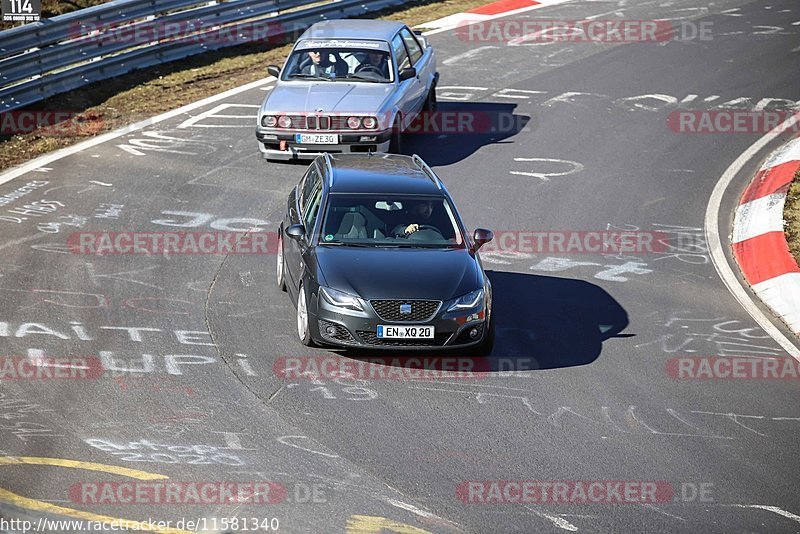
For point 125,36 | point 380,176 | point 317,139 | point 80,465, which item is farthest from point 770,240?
point 125,36

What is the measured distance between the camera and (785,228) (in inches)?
566

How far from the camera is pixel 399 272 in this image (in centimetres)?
1054

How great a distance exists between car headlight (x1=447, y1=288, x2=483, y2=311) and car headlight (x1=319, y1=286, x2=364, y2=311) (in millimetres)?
845

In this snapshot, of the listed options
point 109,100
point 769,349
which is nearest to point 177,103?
point 109,100

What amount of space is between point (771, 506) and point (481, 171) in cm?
935

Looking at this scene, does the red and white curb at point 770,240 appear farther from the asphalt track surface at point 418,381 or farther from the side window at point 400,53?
the side window at point 400,53

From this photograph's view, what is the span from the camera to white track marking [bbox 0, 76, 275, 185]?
1612cm

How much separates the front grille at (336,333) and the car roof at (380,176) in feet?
6.15

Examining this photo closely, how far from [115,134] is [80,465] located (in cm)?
1067

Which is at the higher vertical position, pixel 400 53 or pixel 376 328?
pixel 400 53

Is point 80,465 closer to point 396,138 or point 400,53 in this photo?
point 396,138

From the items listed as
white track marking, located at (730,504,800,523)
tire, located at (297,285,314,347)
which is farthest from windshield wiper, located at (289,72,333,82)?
white track marking, located at (730,504,800,523)

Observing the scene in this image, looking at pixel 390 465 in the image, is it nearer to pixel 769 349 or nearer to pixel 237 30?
pixel 769 349

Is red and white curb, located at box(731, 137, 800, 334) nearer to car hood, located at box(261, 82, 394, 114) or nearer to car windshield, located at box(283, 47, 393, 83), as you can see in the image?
car hood, located at box(261, 82, 394, 114)
